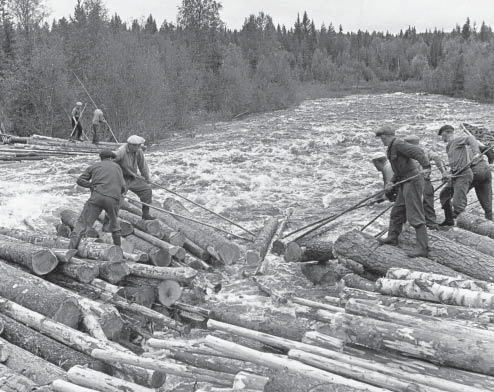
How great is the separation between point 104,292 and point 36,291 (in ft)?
2.45

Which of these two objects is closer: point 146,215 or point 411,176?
point 411,176

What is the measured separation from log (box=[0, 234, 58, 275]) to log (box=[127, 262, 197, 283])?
96 cm

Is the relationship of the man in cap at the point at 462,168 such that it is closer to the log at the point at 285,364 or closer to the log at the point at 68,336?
the log at the point at 285,364

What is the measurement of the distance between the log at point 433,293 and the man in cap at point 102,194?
3.88 metres

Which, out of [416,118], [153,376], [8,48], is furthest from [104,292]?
[416,118]

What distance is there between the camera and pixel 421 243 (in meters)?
7.19

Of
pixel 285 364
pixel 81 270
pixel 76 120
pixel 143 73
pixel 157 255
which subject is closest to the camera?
pixel 285 364

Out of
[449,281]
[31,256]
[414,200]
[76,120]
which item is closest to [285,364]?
[449,281]

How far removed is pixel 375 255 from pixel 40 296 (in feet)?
13.6

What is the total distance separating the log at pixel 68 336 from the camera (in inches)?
185

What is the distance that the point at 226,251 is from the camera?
891 cm

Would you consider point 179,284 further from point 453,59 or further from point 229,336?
point 453,59

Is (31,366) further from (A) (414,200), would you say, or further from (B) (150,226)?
(A) (414,200)

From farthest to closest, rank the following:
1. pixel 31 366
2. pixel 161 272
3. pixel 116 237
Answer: pixel 116 237
pixel 161 272
pixel 31 366
